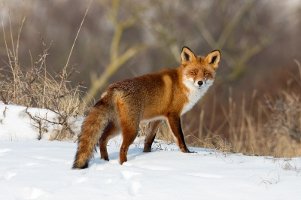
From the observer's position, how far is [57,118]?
7.58 m

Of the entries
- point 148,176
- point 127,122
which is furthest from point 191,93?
point 148,176

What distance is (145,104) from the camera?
6105 mm

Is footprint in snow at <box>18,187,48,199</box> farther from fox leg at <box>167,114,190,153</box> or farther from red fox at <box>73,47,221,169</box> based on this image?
fox leg at <box>167,114,190,153</box>

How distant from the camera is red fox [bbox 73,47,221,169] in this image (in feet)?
18.6

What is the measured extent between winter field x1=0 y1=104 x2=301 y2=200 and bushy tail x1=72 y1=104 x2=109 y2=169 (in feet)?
0.38

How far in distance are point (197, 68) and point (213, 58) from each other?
Result: 0.93ft

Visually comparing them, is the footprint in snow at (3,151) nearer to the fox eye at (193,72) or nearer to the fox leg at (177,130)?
the fox leg at (177,130)

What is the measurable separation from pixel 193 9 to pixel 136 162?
43.2 metres

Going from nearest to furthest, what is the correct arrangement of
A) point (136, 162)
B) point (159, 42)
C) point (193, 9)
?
point (136, 162) < point (159, 42) < point (193, 9)

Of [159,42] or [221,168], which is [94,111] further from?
[159,42]

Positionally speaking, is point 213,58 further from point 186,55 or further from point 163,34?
point 163,34

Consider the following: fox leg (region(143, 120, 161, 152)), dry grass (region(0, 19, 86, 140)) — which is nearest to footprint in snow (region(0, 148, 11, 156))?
fox leg (region(143, 120, 161, 152))

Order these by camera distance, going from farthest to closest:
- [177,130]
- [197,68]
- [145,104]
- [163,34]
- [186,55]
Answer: [163,34], [186,55], [197,68], [177,130], [145,104]

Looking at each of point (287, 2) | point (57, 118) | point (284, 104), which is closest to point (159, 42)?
point (287, 2)
